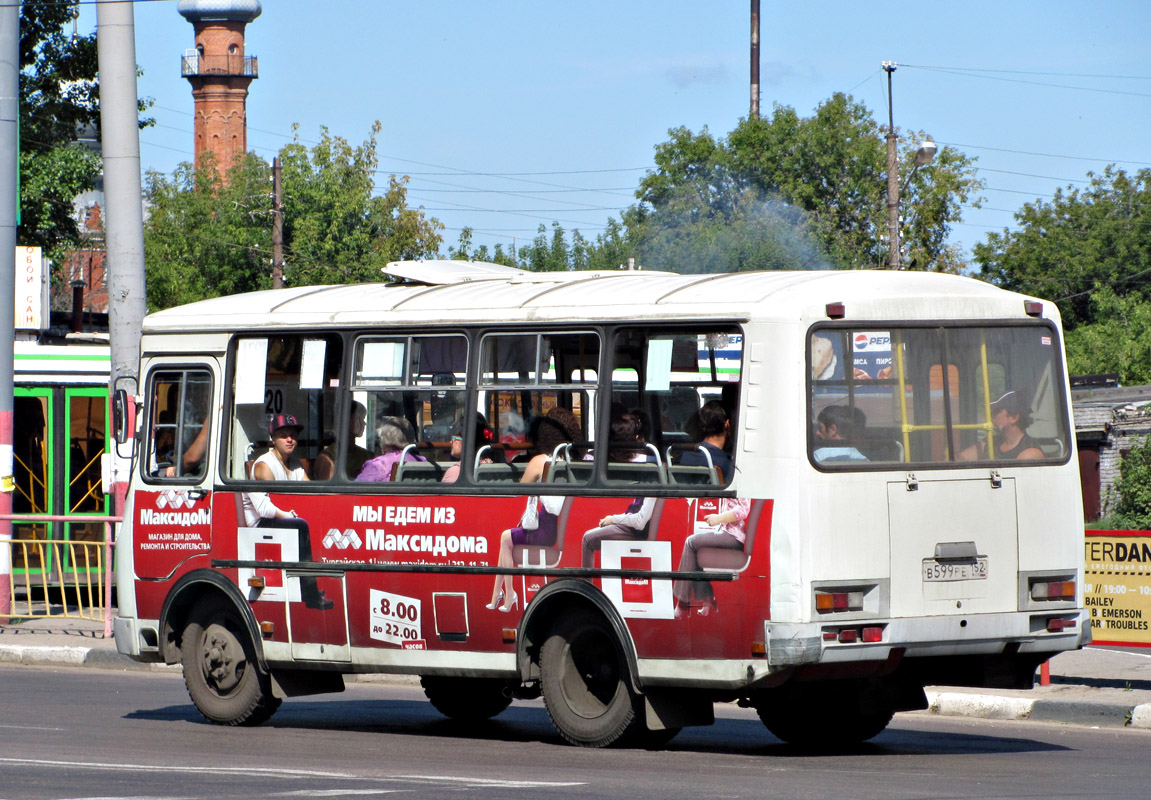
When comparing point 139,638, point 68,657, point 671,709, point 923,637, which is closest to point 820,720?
point 671,709

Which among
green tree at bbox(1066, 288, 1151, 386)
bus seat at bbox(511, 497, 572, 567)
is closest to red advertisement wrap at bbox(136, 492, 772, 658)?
bus seat at bbox(511, 497, 572, 567)

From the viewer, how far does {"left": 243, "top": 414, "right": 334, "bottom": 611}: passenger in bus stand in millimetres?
11234

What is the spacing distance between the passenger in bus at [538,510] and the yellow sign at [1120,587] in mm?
4784

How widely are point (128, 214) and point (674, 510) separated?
9.00 metres

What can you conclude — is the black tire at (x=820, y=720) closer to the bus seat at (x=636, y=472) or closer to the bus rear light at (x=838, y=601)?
the bus rear light at (x=838, y=601)

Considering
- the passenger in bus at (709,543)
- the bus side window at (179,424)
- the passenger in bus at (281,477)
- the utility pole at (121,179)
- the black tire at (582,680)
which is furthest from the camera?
the utility pole at (121,179)

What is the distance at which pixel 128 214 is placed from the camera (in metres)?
16.9

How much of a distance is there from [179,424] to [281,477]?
1070 millimetres

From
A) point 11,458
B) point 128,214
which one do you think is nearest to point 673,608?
point 128,214

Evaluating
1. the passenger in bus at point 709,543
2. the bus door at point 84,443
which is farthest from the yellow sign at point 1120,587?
the bus door at point 84,443

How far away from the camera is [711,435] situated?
9.61 meters

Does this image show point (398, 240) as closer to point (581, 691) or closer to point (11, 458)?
point (11, 458)

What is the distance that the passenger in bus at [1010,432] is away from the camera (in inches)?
388

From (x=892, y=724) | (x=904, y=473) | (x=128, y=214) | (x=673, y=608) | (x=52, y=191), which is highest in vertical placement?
(x=52, y=191)
